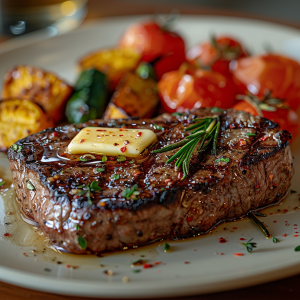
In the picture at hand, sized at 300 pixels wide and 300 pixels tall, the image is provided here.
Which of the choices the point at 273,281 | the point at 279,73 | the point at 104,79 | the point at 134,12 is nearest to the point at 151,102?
the point at 104,79

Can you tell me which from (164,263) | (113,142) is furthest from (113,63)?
(164,263)

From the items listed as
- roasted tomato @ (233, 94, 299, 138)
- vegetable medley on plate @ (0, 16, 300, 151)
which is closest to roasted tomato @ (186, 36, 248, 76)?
vegetable medley on plate @ (0, 16, 300, 151)

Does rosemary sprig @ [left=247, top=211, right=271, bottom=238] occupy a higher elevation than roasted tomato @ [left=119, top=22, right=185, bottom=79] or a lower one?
lower

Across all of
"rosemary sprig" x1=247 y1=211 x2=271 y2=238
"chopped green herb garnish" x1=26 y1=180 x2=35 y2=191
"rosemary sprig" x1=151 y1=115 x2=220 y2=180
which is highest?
"rosemary sprig" x1=151 y1=115 x2=220 y2=180

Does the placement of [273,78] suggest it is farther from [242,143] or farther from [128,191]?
[128,191]

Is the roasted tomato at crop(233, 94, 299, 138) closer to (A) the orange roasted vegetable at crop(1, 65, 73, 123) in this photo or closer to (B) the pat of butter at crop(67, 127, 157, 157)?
(B) the pat of butter at crop(67, 127, 157, 157)

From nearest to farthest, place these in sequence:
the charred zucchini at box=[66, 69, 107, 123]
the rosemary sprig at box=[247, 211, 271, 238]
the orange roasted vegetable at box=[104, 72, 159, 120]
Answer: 1. the rosemary sprig at box=[247, 211, 271, 238]
2. the orange roasted vegetable at box=[104, 72, 159, 120]
3. the charred zucchini at box=[66, 69, 107, 123]

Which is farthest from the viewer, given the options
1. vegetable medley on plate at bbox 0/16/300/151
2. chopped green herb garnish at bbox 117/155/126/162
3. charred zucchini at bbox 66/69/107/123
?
charred zucchini at bbox 66/69/107/123
